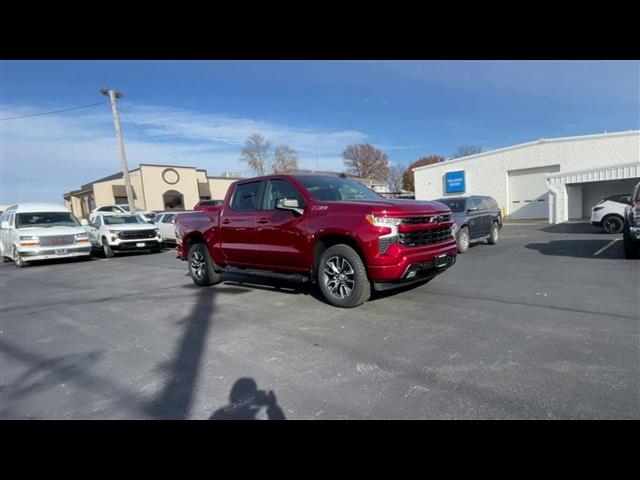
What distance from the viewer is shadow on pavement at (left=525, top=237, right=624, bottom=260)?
334 inches

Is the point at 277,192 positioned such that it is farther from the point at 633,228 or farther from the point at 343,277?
the point at 633,228

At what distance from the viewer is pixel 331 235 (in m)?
4.90

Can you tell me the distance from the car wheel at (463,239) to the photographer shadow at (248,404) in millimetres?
8501

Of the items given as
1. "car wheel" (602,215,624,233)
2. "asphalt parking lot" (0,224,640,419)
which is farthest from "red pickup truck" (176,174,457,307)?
"car wheel" (602,215,624,233)

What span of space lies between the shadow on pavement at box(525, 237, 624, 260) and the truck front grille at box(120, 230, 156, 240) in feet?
45.2

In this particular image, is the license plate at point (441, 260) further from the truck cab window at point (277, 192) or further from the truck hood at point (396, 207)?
the truck cab window at point (277, 192)

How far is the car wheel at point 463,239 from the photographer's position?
999cm

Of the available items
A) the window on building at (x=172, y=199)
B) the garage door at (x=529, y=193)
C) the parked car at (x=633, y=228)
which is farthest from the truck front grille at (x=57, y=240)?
the window on building at (x=172, y=199)

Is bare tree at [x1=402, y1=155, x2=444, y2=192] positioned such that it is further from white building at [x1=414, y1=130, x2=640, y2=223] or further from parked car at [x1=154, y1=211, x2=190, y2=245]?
parked car at [x1=154, y1=211, x2=190, y2=245]
